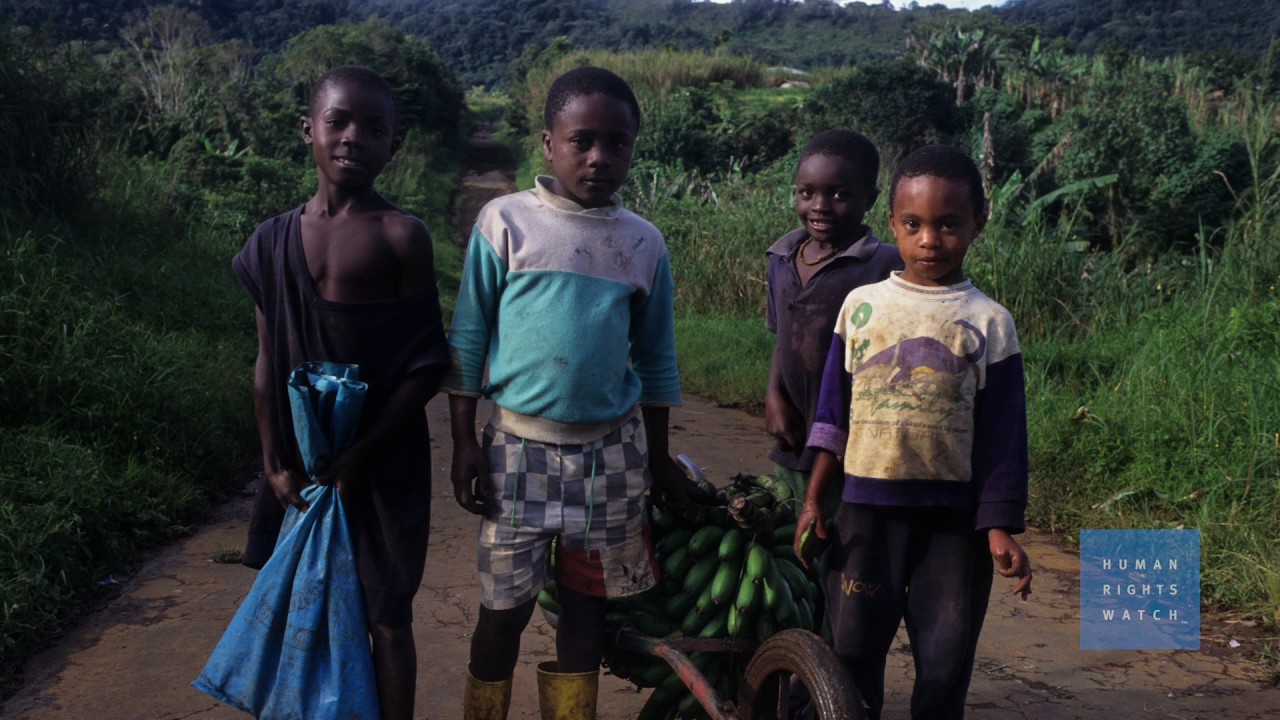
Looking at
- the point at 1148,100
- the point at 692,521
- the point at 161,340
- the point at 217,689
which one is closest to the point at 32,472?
the point at 161,340

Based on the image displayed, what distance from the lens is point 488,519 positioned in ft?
8.36

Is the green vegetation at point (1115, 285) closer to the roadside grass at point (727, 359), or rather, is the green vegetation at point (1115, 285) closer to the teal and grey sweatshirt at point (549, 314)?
the roadside grass at point (727, 359)

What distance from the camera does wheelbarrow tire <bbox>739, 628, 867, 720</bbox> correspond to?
6.61 ft

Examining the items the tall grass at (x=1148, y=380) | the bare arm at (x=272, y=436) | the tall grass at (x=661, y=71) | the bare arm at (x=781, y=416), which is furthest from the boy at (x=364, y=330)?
the tall grass at (x=661, y=71)

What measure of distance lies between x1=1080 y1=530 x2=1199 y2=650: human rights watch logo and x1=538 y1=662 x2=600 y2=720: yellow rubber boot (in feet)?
7.18

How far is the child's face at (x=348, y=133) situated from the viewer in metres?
2.45

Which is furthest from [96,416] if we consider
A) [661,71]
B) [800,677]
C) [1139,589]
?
[661,71]

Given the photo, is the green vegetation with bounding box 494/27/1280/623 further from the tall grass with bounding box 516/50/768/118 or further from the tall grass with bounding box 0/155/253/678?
the tall grass with bounding box 516/50/768/118

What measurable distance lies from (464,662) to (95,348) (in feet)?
11.1

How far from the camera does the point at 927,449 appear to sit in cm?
222

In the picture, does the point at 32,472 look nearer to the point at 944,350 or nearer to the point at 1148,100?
the point at 944,350

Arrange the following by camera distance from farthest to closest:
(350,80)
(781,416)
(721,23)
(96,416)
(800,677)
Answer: (721,23)
(96,416)
(781,416)
(350,80)
(800,677)

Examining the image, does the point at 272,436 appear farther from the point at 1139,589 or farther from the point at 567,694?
the point at 1139,589

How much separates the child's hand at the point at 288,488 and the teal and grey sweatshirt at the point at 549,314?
0.40 metres
